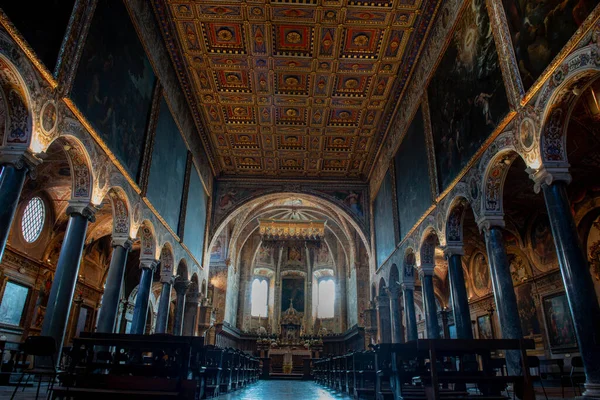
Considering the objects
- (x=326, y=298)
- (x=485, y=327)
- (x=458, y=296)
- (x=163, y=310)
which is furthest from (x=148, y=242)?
(x=326, y=298)

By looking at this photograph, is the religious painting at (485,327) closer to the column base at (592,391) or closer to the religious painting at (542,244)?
the religious painting at (542,244)

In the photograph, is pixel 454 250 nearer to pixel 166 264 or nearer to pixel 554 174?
pixel 554 174

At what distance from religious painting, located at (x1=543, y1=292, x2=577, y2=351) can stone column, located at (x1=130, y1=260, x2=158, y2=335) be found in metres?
13.5

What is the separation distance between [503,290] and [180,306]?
45.5 ft

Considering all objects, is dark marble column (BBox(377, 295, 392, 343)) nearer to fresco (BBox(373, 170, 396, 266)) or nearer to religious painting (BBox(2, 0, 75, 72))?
fresco (BBox(373, 170, 396, 266))

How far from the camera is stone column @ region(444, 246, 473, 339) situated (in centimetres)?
996

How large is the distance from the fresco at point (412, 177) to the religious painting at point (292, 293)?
18.6 meters

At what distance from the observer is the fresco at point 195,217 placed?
17594 millimetres

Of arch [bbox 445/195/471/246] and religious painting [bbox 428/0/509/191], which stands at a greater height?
religious painting [bbox 428/0/509/191]

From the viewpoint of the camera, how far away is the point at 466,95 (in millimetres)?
10266

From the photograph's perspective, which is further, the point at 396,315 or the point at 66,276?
the point at 396,315

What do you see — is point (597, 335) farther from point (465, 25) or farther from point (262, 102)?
point (262, 102)

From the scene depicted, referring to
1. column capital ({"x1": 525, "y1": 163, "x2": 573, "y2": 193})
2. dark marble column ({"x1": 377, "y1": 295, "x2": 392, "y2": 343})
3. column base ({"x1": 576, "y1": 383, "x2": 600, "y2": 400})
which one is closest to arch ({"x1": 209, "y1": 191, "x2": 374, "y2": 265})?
dark marble column ({"x1": 377, "y1": 295, "x2": 392, "y2": 343})

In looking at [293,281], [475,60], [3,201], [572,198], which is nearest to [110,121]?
[3,201]
